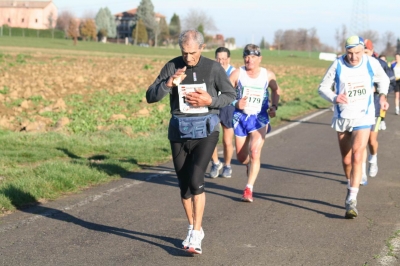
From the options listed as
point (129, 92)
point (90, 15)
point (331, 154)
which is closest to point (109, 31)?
point (90, 15)

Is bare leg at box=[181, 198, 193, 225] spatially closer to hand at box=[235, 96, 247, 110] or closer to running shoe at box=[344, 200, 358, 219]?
running shoe at box=[344, 200, 358, 219]

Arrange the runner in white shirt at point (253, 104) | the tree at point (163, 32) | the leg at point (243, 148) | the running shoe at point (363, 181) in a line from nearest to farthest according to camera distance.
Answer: the runner in white shirt at point (253, 104) < the leg at point (243, 148) < the running shoe at point (363, 181) < the tree at point (163, 32)

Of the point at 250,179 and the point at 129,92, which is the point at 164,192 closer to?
the point at 250,179

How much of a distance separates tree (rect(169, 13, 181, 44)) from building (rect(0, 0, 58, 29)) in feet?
84.4

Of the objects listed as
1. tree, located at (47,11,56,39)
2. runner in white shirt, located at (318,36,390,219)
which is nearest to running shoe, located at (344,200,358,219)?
runner in white shirt, located at (318,36,390,219)

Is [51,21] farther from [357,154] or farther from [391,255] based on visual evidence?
[391,255]

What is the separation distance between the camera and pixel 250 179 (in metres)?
8.91

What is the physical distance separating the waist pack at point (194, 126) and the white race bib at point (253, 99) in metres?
2.82

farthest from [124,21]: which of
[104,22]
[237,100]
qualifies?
[237,100]

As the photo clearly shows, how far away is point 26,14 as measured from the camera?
161 metres

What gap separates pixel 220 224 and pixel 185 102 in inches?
67.4

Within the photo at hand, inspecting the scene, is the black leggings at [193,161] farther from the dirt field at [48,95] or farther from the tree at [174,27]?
the tree at [174,27]

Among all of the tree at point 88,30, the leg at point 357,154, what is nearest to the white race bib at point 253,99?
the leg at point 357,154

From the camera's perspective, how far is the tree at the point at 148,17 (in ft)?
492
